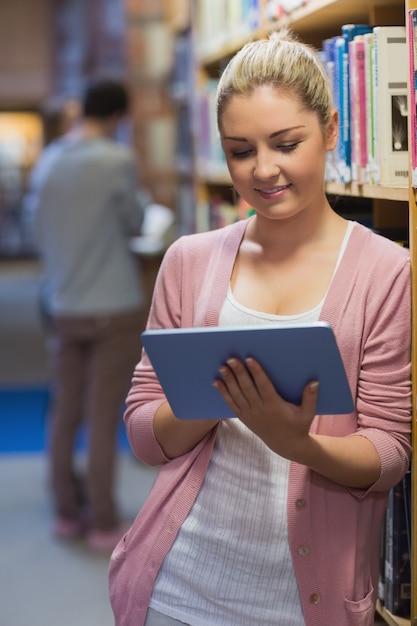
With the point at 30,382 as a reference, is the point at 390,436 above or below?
above

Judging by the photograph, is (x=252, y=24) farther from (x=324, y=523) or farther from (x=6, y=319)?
(x=6, y=319)

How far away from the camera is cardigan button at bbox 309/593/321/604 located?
4.66 feet

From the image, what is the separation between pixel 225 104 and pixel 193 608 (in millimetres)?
707

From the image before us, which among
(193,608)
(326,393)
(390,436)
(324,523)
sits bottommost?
(193,608)

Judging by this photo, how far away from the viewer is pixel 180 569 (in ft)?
4.89

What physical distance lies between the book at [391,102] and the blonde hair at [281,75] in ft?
0.99

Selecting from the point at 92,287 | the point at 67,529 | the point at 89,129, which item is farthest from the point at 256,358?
the point at 67,529

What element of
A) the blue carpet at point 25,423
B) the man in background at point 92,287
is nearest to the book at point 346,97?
the man in background at point 92,287

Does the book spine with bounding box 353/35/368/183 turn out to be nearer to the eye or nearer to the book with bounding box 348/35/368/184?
the book with bounding box 348/35/368/184

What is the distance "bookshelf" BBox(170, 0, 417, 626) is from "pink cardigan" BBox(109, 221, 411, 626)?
0.08 meters

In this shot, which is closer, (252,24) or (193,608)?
(193,608)

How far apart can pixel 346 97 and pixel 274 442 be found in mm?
826

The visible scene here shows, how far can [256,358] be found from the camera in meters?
1.22

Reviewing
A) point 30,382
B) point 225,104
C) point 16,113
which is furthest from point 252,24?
point 16,113
